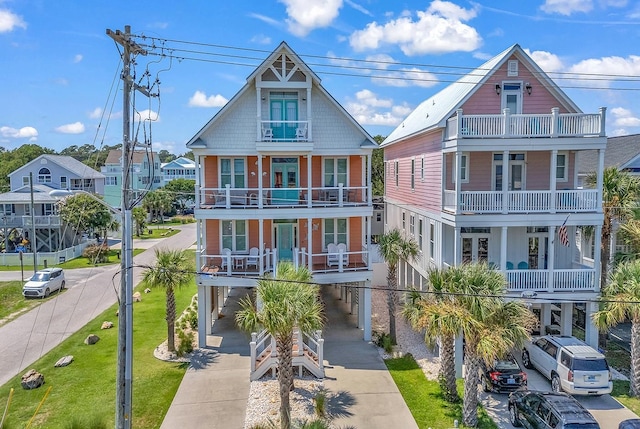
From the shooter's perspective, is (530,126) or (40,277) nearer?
(530,126)

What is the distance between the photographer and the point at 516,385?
49.3 ft

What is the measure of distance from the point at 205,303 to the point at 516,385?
12817 mm

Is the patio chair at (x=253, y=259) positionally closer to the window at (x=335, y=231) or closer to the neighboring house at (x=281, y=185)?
the neighboring house at (x=281, y=185)

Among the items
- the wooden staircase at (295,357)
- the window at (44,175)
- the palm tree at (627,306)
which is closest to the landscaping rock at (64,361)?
the wooden staircase at (295,357)

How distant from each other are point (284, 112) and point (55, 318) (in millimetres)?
A: 16353

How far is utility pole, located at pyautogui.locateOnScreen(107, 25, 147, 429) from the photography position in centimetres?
1098

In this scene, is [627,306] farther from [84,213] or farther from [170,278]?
[84,213]

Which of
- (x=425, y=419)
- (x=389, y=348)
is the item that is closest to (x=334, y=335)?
(x=389, y=348)

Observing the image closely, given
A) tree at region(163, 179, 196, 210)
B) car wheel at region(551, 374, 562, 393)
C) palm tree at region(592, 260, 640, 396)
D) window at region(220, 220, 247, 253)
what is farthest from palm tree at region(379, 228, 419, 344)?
tree at region(163, 179, 196, 210)

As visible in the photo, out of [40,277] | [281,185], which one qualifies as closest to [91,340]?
[281,185]

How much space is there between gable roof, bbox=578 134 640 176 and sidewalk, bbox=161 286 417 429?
55.8 feet

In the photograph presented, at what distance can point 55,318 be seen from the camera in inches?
934

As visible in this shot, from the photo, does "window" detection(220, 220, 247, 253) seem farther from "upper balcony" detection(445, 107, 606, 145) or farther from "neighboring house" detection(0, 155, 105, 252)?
"neighboring house" detection(0, 155, 105, 252)

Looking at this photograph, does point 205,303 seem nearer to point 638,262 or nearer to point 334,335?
point 334,335
